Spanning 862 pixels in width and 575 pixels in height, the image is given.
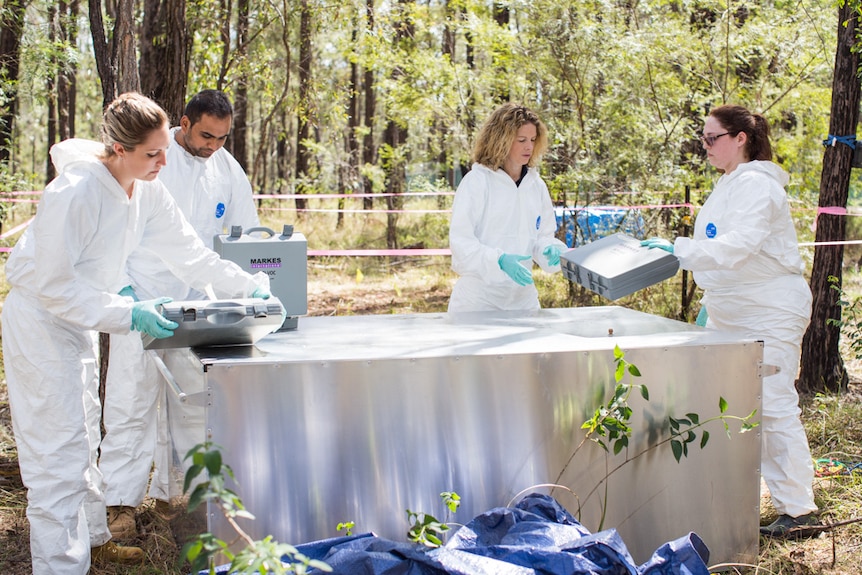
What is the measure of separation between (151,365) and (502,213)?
166 cm

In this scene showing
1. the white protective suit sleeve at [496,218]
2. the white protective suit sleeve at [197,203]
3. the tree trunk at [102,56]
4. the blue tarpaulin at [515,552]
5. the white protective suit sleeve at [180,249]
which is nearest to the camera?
the blue tarpaulin at [515,552]

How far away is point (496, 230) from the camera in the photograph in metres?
4.01

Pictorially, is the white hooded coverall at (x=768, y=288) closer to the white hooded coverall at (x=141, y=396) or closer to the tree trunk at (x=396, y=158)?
the white hooded coverall at (x=141, y=396)

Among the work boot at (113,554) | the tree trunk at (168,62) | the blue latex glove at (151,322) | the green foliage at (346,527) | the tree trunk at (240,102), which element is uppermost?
the tree trunk at (240,102)

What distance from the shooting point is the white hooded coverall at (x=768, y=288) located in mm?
3289

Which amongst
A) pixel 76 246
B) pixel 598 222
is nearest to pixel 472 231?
pixel 76 246

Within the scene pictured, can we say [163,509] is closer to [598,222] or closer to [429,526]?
[429,526]

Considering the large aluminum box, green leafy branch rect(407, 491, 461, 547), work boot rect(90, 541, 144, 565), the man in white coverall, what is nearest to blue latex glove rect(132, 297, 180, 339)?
the large aluminum box

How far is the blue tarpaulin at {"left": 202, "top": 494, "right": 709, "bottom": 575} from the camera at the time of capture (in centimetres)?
224

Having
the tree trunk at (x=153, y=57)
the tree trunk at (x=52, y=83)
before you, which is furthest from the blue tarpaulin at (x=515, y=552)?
the tree trunk at (x=52, y=83)

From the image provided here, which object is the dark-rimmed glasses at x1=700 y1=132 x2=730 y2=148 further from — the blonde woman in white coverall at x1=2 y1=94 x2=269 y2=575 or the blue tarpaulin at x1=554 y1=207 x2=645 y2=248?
the blue tarpaulin at x1=554 y1=207 x2=645 y2=248

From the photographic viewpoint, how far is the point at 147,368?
10.8 feet

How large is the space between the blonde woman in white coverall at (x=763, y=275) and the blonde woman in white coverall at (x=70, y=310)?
1801 mm

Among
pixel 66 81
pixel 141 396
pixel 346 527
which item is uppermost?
pixel 66 81
